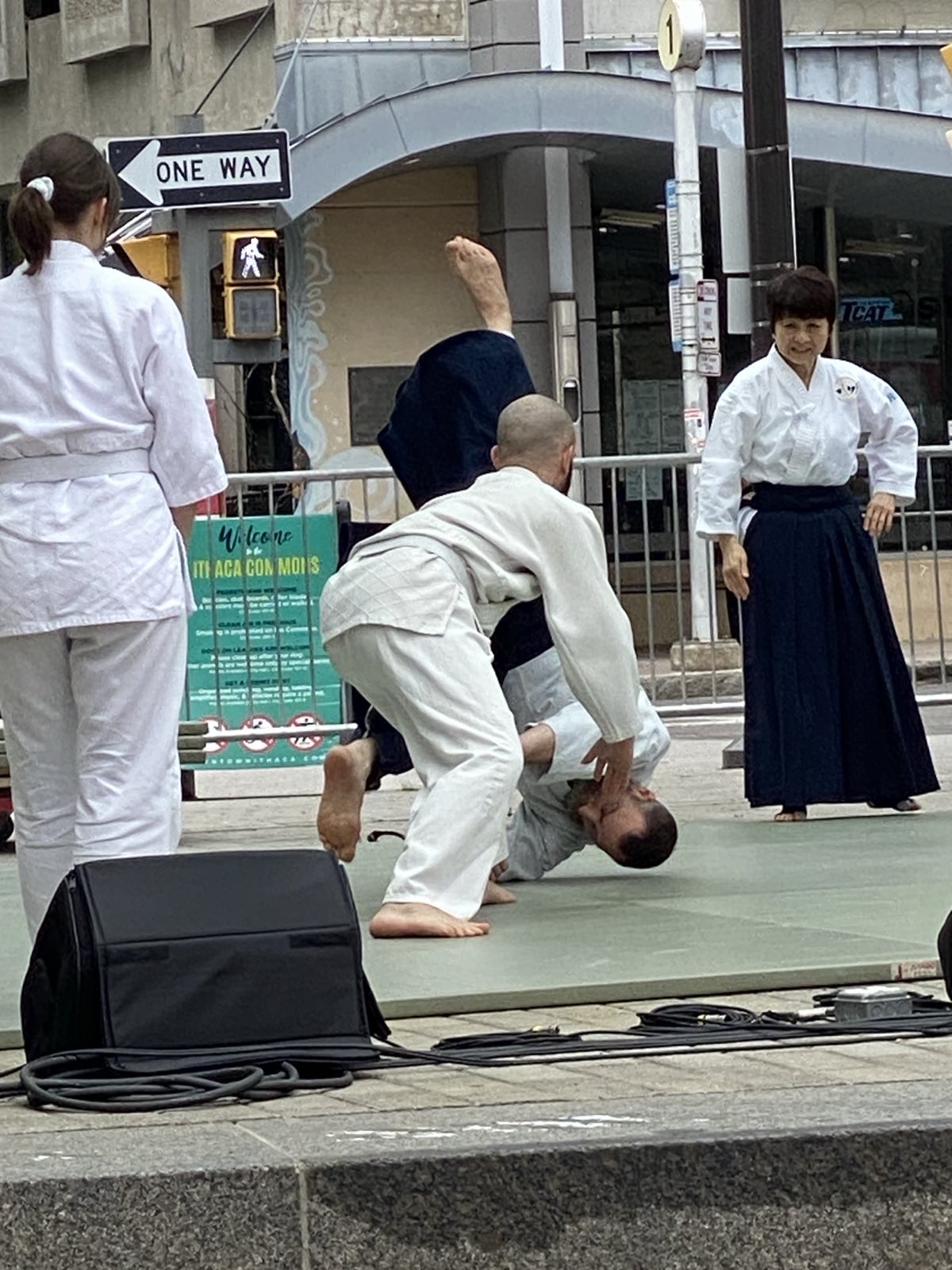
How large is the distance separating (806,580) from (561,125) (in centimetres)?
1129

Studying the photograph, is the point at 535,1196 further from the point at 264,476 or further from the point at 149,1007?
the point at 264,476

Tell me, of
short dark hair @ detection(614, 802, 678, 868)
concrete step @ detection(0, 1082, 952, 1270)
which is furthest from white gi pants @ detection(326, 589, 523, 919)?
concrete step @ detection(0, 1082, 952, 1270)

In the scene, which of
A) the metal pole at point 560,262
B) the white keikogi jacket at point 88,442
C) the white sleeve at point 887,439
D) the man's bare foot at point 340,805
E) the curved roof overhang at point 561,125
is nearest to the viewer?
the white keikogi jacket at point 88,442

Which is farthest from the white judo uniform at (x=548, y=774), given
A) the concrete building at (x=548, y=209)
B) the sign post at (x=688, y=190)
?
the concrete building at (x=548, y=209)

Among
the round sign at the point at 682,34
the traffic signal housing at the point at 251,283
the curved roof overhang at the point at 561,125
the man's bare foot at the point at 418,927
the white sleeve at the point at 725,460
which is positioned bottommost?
the man's bare foot at the point at 418,927

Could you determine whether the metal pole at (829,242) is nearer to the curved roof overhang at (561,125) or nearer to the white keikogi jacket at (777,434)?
Result: the curved roof overhang at (561,125)

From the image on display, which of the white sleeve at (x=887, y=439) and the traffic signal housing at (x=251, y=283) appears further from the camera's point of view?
the traffic signal housing at (x=251, y=283)

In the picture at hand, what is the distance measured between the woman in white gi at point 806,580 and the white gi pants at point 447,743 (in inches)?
105

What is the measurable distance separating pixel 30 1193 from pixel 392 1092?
99cm

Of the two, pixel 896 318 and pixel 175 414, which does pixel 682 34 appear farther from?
pixel 175 414

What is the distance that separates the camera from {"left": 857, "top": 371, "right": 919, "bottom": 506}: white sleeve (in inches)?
400

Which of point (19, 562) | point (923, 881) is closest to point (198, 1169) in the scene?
point (19, 562)

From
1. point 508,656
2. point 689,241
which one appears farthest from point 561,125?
point 508,656

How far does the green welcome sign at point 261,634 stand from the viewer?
12.5 m
